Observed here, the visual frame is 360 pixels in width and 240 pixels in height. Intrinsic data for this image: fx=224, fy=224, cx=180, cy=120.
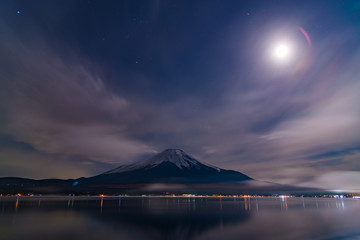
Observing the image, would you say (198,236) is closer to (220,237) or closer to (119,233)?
(220,237)

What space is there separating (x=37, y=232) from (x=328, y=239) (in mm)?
37824

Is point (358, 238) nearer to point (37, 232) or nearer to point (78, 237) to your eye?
point (78, 237)

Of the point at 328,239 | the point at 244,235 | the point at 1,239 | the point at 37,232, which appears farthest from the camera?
the point at 37,232

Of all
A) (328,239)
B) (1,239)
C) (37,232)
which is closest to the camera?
(1,239)

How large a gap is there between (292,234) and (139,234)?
20.4 m

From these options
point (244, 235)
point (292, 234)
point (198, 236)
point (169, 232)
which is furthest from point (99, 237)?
point (292, 234)

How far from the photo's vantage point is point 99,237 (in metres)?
27.7

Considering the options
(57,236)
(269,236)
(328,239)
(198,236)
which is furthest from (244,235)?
→ (57,236)

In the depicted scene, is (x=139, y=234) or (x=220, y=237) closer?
(x=220, y=237)

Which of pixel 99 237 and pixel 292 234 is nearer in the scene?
pixel 99 237

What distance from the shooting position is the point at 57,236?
28438 millimetres

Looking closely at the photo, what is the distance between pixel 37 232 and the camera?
30969 millimetres

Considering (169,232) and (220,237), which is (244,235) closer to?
(220,237)

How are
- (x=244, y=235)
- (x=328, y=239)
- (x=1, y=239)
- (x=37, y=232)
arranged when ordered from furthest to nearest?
(x=37, y=232) < (x=244, y=235) < (x=328, y=239) < (x=1, y=239)
